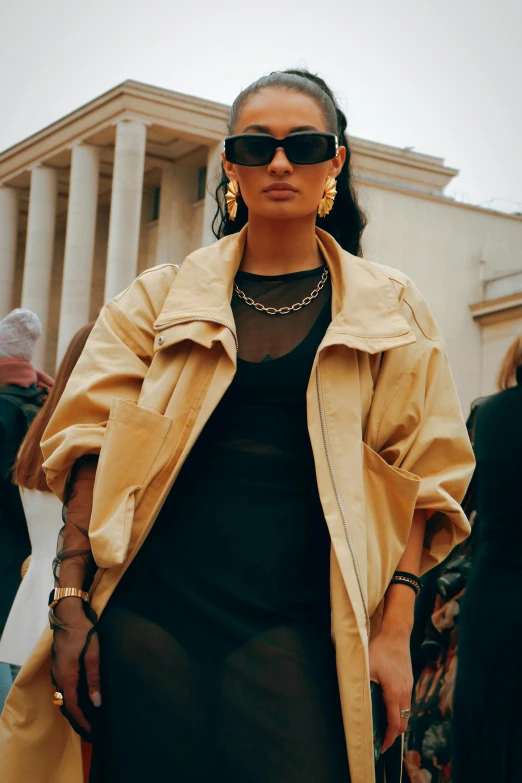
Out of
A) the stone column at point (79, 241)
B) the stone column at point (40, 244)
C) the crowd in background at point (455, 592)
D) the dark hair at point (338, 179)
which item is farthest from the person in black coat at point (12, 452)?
the stone column at point (40, 244)

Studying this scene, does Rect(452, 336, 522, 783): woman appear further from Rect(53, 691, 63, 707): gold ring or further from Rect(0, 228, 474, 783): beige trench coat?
Rect(53, 691, 63, 707): gold ring

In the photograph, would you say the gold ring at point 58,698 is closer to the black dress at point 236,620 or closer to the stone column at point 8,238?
the black dress at point 236,620

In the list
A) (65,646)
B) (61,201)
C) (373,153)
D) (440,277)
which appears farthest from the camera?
(61,201)

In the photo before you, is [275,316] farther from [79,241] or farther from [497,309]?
[79,241]

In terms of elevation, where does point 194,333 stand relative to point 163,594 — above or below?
above

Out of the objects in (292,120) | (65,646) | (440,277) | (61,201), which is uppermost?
(61,201)

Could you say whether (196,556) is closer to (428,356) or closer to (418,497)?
(418,497)

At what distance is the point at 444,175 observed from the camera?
50719mm

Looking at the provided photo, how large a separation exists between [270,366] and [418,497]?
47cm

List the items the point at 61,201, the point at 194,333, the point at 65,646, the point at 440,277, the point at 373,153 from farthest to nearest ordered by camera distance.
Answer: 1. the point at 61,201
2. the point at 373,153
3. the point at 440,277
4. the point at 194,333
5. the point at 65,646

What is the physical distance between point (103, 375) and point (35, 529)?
3.06 meters

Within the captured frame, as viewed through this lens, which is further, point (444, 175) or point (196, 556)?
point (444, 175)

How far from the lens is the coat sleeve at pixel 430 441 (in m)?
3.00

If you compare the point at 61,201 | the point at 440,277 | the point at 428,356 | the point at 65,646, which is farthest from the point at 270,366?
the point at 61,201
